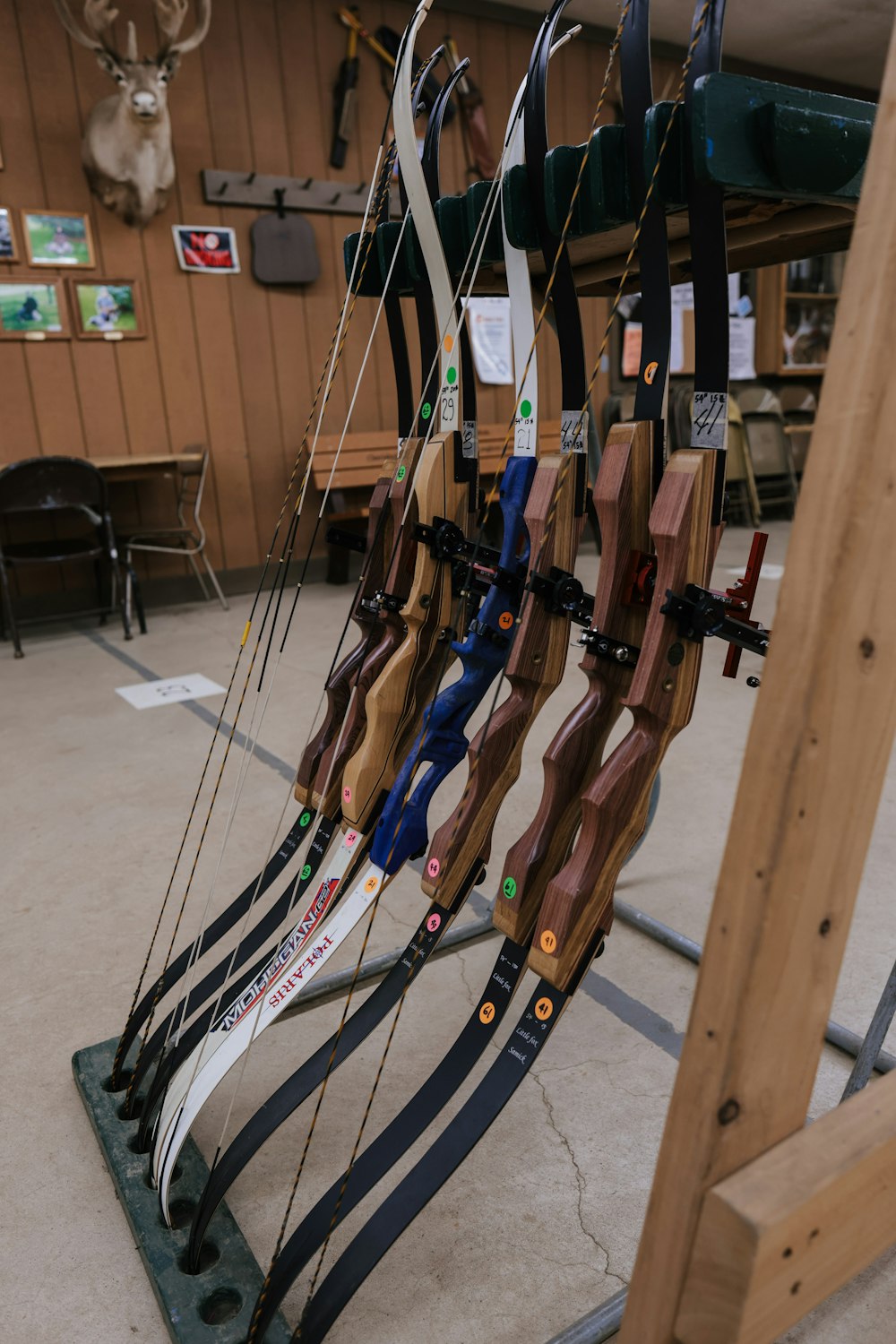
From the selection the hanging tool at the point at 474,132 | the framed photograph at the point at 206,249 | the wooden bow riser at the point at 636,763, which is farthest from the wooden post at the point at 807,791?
the hanging tool at the point at 474,132

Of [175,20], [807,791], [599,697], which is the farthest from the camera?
[175,20]

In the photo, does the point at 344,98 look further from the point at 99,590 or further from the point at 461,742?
the point at 461,742

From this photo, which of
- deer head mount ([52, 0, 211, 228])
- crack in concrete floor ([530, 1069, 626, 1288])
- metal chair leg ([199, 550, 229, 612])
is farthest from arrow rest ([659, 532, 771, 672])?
deer head mount ([52, 0, 211, 228])

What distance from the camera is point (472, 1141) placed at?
0.92 meters

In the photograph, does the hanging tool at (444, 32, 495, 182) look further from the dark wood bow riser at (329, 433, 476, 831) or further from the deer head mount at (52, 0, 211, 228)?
the dark wood bow riser at (329, 433, 476, 831)

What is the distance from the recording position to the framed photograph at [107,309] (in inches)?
177

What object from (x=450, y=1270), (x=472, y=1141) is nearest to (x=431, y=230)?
(x=472, y=1141)

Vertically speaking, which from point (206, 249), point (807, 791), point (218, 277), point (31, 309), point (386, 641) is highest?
point (206, 249)

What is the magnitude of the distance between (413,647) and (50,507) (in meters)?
3.24

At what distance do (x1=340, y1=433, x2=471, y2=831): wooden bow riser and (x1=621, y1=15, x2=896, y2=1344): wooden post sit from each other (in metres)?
0.62

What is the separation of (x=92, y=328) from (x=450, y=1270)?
455 centimetres

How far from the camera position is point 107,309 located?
4.57 m

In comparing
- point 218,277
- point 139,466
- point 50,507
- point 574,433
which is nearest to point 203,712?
point 50,507

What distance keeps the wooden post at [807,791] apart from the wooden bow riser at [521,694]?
43 cm
